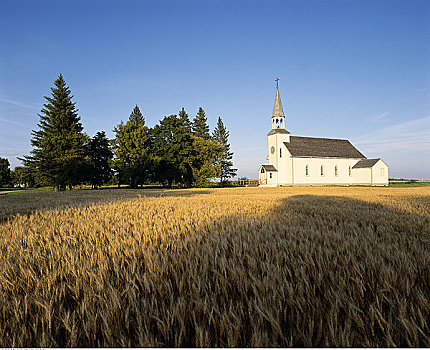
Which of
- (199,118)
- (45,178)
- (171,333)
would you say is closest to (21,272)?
(171,333)

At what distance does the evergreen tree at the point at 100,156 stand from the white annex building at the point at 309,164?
31828 millimetres

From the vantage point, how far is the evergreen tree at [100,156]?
43.0 m

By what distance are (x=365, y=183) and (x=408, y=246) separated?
193ft

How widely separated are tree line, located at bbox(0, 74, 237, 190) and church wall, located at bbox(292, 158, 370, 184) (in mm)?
18686

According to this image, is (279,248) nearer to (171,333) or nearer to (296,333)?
(296,333)

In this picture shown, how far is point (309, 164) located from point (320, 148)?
669 centimetres

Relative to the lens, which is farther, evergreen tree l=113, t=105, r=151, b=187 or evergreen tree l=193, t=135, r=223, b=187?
evergreen tree l=193, t=135, r=223, b=187

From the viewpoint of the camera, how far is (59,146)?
38344 millimetres

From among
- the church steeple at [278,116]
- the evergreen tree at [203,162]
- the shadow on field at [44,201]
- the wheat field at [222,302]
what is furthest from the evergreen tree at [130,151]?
the wheat field at [222,302]

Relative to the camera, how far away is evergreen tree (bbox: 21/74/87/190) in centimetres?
3684

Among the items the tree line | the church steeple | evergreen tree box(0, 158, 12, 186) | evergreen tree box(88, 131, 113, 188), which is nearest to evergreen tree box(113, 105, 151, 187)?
the tree line

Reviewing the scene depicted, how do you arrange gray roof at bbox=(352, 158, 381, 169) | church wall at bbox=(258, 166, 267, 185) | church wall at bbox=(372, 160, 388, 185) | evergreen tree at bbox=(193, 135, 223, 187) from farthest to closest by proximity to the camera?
gray roof at bbox=(352, 158, 381, 169), church wall at bbox=(372, 160, 388, 185), church wall at bbox=(258, 166, 267, 185), evergreen tree at bbox=(193, 135, 223, 187)

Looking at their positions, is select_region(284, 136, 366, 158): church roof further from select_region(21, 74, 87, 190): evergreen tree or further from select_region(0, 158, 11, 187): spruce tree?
select_region(0, 158, 11, 187): spruce tree

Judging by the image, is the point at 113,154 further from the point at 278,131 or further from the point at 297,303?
the point at 297,303
